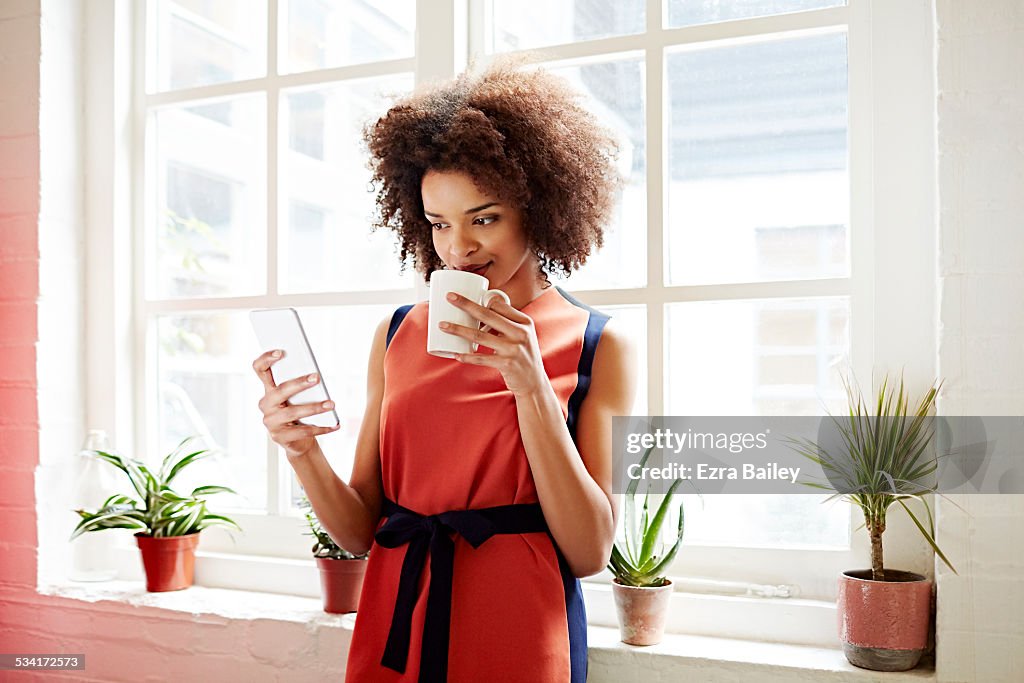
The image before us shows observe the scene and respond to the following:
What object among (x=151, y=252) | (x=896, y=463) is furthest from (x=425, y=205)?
(x=151, y=252)

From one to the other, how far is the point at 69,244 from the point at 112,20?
53 centimetres

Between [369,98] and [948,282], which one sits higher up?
[369,98]

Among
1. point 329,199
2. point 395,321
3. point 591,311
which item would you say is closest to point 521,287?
point 591,311

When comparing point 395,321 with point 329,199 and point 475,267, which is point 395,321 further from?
point 329,199

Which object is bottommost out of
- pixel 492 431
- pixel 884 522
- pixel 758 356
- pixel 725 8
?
pixel 884 522

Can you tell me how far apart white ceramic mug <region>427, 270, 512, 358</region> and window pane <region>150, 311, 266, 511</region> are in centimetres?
108

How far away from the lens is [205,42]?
Answer: 2.18 metres

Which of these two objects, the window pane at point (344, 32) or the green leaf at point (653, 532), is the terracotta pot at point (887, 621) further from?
the window pane at point (344, 32)

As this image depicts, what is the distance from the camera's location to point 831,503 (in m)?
1.66

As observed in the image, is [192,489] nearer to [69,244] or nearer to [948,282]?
[69,244]

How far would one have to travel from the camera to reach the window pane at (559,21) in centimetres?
180

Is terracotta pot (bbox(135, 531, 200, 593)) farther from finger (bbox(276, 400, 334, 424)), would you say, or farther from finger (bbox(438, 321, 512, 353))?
finger (bbox(438, 321, 512, 353))

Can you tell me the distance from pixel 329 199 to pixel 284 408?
839 millimetres

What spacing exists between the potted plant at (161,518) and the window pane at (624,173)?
91cm
